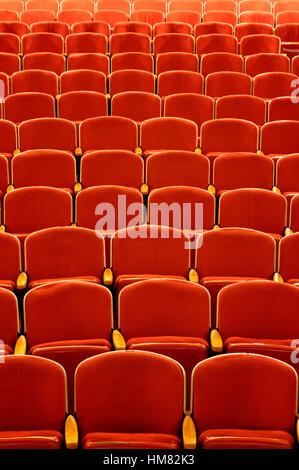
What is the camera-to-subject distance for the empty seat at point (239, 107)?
88.9 inches

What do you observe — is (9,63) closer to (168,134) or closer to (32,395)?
(168,134)

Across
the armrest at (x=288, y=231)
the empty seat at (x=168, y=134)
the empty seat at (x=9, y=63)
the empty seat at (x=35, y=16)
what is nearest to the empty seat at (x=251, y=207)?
the armrest at (x=288, y=231)

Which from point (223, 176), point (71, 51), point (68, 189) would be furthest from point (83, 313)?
point (71, 51)

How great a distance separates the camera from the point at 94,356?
111 centimetres

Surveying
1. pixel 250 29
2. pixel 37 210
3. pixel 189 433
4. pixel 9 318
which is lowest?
pixel 189 433

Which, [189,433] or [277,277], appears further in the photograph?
[277,277]

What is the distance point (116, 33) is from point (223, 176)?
1.23 meters

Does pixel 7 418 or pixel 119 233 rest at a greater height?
pixel 119 233

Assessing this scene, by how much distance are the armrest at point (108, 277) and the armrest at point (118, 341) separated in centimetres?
18

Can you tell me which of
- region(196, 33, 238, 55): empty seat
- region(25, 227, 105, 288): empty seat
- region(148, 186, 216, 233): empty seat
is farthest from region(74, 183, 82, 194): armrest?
region(196, 33, 238, 55): empty seat

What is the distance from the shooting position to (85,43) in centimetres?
272

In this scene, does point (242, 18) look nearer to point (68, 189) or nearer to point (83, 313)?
point (68, 189)

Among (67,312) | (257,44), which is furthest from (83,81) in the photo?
(67,312)

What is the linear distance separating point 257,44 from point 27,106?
110cm
